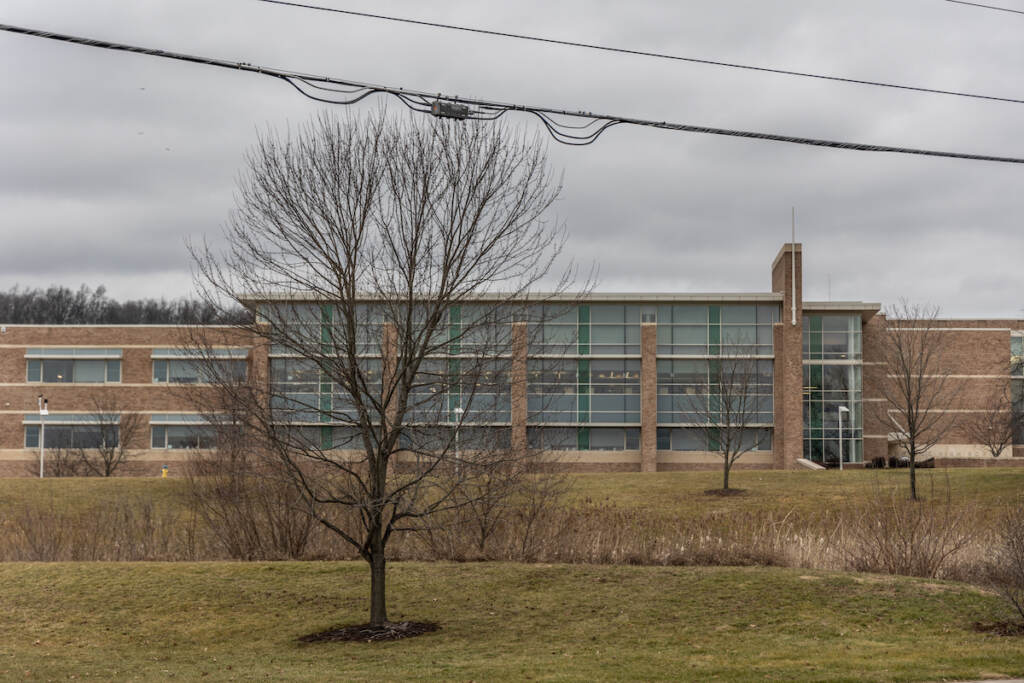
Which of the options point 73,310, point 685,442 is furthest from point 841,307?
point 73,310

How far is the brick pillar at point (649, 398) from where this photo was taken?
62188 millimetres

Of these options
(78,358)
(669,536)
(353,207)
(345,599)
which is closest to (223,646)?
→ (345,599)

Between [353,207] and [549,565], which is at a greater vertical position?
[353,207]

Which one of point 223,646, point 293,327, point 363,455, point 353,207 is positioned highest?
point 353,207

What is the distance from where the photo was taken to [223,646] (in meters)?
15.3

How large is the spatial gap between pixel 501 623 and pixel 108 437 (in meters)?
54.3

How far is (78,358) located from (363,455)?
184ft

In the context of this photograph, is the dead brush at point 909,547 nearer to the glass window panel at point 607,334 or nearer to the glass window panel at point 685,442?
the glass window panel at point 685,442

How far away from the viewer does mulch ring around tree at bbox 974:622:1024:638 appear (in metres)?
14.1

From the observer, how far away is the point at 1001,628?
14430mm

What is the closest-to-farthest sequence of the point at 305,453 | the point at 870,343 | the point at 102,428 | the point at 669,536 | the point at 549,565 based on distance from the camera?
the point at 305,453 < the point at 549,565 < the point at 669,536 < the point at 102,428 < the point at 870,343

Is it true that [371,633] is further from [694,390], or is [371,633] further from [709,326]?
[709,326]

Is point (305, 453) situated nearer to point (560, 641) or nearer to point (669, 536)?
point (560, 641)

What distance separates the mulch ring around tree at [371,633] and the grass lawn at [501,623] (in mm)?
298
